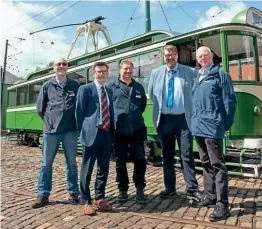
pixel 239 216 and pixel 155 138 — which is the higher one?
pixel 155 138

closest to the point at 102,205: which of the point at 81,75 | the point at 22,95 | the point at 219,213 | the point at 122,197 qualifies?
the point at 122,197

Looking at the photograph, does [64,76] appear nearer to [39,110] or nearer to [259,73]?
[39,110]

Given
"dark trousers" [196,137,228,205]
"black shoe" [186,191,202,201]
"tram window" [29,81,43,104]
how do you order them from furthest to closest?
"tram window" [29,81,43,104] → "black shoe" [186,191,202,201] → "dark trousers" [196,137,228,205]

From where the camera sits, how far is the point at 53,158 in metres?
4.90

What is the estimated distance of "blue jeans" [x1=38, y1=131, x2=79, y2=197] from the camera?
4.84 metres

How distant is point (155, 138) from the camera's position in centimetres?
790

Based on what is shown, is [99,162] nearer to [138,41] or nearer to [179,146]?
[179,146]

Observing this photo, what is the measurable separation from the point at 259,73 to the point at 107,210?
4.42 meters

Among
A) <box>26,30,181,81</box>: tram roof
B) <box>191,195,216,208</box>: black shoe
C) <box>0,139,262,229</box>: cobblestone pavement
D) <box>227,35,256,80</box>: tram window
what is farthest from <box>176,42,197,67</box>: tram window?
<box>191,195,216,208</box>: black shoe

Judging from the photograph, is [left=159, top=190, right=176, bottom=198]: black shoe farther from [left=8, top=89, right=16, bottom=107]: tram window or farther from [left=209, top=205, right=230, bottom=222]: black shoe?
[left=8, top=89, right=16, bottom=107]: tram window

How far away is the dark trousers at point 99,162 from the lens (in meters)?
4.40

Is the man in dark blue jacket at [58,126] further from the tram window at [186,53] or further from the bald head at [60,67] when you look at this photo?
the tram window at [186,53]

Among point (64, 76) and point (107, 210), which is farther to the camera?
point (64, 76)

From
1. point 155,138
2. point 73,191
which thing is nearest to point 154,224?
point 73,191
